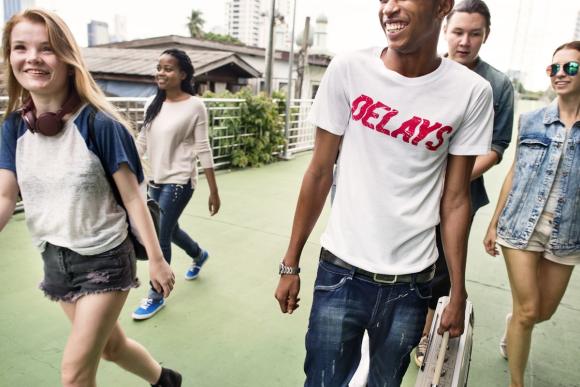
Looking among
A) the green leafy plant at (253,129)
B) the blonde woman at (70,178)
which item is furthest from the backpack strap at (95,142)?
the green leafy plant at (253,129)

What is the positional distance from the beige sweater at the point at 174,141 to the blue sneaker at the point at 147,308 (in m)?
0.80

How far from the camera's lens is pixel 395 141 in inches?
55.1

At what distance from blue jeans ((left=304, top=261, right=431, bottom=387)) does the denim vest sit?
891 millimetres

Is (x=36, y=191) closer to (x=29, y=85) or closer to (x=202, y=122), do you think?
(x=29, y=85)

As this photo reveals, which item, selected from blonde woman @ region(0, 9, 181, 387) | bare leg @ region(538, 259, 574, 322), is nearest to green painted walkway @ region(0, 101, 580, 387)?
bare leg @ region(538, 259, 574, 322)

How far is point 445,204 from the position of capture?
154cm

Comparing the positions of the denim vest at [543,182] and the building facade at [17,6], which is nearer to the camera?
the building facade at [17,6]

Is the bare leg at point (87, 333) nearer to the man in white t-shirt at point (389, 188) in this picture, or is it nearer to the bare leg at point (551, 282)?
the man in white t-shirt at point (389, 188)

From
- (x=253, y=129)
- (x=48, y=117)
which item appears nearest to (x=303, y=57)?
(x=253, y=129)

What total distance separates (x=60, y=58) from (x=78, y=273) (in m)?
0.74

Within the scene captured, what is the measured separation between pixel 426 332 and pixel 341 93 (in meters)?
1.76

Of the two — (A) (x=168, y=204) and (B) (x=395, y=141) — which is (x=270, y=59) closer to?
(A) (x=168, y=204)

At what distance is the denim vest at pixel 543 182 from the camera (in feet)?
6.75

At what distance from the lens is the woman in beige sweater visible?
2883mm
